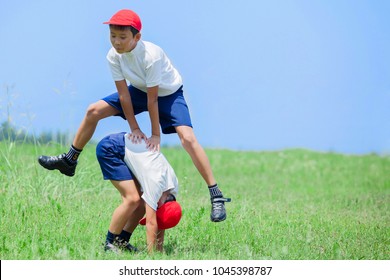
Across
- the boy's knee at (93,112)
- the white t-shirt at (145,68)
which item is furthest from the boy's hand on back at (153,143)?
the boy's knee at (93,112)

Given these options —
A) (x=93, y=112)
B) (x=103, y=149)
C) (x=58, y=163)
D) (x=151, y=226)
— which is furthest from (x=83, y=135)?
(x=151, y=226)

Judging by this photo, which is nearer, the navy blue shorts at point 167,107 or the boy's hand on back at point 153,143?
the boy's hand on back at point 153,143

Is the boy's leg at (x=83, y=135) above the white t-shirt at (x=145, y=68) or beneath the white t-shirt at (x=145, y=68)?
beneath

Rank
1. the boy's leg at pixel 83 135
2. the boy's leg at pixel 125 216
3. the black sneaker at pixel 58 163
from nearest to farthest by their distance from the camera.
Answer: the boy's leg at pixel 125 216 < the boy's leg at pixel 83 135 < the black sneaker at pixel 58 163

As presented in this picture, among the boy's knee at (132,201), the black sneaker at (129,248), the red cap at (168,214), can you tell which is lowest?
the black sneaker at (129,248)

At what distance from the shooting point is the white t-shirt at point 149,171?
250 inches

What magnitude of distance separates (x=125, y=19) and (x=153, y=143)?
1061 mm

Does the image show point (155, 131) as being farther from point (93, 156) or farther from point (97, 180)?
point (93, 156)

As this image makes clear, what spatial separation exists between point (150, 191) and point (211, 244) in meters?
1.15

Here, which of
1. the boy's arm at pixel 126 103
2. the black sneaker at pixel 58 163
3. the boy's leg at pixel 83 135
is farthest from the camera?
the black sneaker at pixel 58 163

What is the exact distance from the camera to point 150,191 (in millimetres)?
6340

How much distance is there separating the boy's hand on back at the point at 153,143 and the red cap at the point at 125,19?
95 cm

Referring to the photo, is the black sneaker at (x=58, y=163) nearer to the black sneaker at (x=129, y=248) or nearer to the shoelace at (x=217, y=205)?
the black sneaker at (x=129, y=248)
